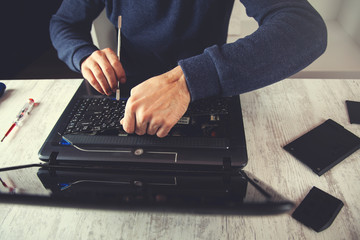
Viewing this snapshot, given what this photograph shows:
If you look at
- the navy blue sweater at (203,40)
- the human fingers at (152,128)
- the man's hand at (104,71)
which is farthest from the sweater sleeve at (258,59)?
the man's hand at (104,71)

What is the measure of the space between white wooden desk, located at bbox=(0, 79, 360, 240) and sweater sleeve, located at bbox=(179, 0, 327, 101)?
142 mm

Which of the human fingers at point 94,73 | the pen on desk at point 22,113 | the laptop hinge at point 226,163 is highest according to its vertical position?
the human fingers at point 94,73

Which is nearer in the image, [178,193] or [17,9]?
[178,193]

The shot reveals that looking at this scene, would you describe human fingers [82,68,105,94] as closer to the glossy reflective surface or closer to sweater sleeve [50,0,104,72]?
sweater sleeve [50,0,104,72]

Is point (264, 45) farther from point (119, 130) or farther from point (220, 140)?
point (119, 130)

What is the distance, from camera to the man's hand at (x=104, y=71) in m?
0.69

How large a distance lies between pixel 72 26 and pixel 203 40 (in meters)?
0.46

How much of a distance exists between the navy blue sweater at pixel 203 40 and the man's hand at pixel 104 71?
6 cm

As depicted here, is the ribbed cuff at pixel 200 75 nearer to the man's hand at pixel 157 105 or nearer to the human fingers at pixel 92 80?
the man's hand at pixel 157 105

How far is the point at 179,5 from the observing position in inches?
32.3

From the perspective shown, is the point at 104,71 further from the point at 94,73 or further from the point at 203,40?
the point at 203,40

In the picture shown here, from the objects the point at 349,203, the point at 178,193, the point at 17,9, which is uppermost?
the point at 178,193

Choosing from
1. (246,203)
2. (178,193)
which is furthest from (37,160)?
(246,203)

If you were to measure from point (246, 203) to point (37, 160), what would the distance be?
1.62 ft
